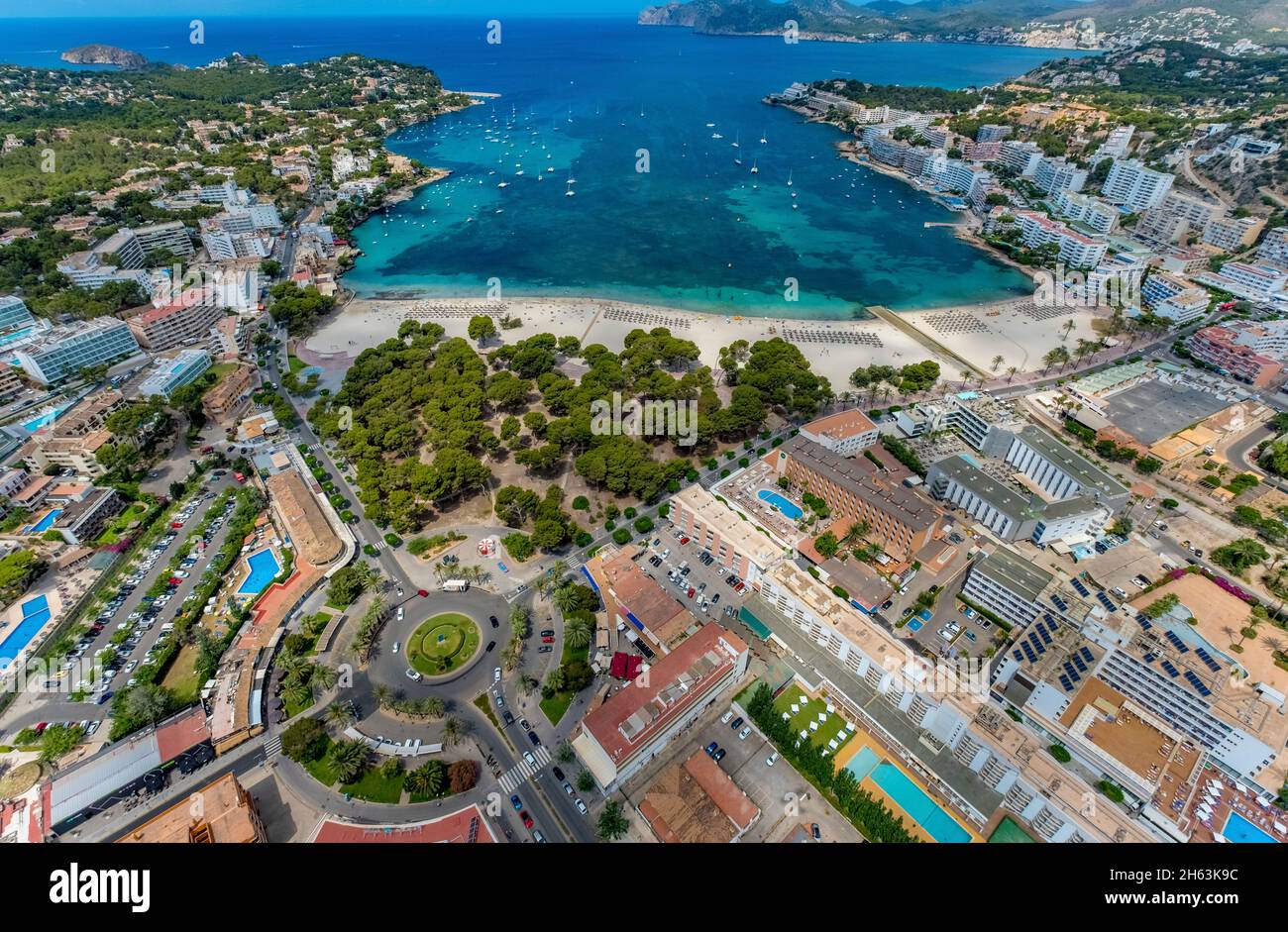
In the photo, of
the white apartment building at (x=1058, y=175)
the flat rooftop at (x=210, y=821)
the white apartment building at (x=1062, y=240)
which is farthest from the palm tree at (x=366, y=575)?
the white apartment building at (x=1058, y=175)

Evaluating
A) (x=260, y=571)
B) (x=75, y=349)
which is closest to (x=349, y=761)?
(x=260, y=571)

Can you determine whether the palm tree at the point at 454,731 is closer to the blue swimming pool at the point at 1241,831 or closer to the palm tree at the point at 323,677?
the palm tree at the point at 323,677

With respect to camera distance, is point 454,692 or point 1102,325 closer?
point 454,692

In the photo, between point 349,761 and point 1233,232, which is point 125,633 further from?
point 1233,232

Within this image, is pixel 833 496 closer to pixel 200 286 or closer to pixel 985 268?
pixel 985 268

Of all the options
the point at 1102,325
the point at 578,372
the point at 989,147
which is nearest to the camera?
the point at 578,372

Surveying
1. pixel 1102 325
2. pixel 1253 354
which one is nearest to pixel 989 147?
pixel 1102 325
